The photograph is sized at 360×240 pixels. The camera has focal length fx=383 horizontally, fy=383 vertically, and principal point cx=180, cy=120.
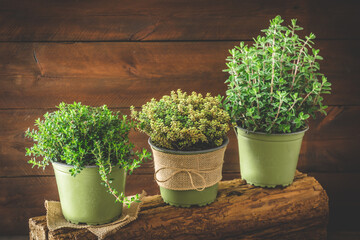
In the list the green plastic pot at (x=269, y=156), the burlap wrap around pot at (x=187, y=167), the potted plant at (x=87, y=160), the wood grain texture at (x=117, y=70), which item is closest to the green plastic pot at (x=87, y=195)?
the potted plant at (x=87, y=160)

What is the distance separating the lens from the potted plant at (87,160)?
1.06 metres

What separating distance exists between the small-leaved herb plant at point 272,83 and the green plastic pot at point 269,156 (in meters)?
0.03

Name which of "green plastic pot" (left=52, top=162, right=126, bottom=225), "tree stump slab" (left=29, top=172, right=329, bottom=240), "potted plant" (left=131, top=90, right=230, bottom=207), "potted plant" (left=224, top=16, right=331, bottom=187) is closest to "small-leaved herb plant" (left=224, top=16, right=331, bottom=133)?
"potted plant" (left=224, top=16, right=331, bottom=187)

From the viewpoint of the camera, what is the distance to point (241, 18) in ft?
5.13

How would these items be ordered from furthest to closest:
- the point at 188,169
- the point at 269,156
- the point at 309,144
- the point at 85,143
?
the point at 309,144 < the point at 269,156 < the point at 188,169 < the point at 85,143

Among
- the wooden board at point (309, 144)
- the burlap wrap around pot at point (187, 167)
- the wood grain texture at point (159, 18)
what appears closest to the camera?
the burlap wrap around pot at point (187, 167)

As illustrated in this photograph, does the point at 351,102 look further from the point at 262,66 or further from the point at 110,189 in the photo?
the point at 110,189

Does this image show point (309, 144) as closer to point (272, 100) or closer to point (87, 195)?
point (272, 100)

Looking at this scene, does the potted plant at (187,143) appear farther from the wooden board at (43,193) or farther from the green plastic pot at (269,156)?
the wooden board at (43,193)

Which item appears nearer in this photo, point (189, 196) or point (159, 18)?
point (189, 196)

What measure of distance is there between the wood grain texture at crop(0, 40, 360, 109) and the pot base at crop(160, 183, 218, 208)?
52 centimetres

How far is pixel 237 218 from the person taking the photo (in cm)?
123

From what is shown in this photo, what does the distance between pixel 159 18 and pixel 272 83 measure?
0.59 metres

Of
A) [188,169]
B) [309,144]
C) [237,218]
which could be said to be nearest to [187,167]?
[188,169]
